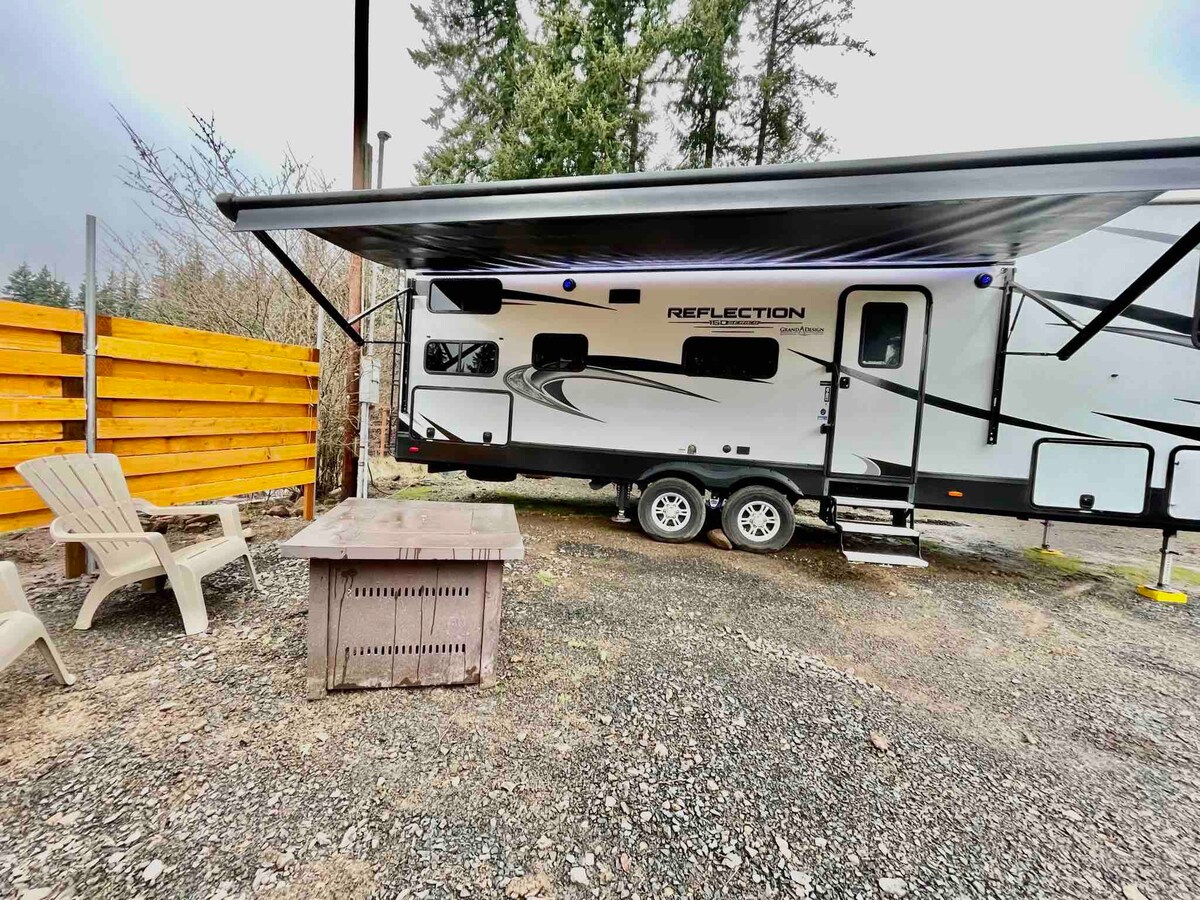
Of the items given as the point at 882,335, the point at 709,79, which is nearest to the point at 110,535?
the point at 882,335

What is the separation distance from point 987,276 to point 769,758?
13.3 ft

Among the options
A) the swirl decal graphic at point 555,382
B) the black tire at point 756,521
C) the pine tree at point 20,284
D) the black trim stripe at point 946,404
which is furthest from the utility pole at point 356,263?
the black trim stripe at point 946,404

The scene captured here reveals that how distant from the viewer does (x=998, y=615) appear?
3.30 meters

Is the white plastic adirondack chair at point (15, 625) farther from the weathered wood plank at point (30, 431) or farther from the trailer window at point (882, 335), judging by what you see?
the trailer window at point (882, 335)

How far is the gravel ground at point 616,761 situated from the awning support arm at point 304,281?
2374 mm

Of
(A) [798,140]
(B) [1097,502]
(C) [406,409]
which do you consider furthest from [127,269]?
(A) [798,140]

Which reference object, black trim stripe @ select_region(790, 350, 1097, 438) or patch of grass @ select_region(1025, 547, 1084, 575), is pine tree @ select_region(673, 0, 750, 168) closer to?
black trim stripe @ select_region(790, 350, 1097, 438)

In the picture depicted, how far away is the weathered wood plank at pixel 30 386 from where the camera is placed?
8.55 feet

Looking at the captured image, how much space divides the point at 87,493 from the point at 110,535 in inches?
17.6

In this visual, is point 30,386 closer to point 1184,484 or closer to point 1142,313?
point 1142,313

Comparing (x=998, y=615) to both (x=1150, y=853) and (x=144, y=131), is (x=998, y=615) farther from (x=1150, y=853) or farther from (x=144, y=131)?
(x=144, y=131)

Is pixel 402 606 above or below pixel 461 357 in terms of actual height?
below

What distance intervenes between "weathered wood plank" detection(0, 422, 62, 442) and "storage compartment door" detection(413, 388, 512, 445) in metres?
2.69

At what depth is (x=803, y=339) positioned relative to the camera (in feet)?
13.7
